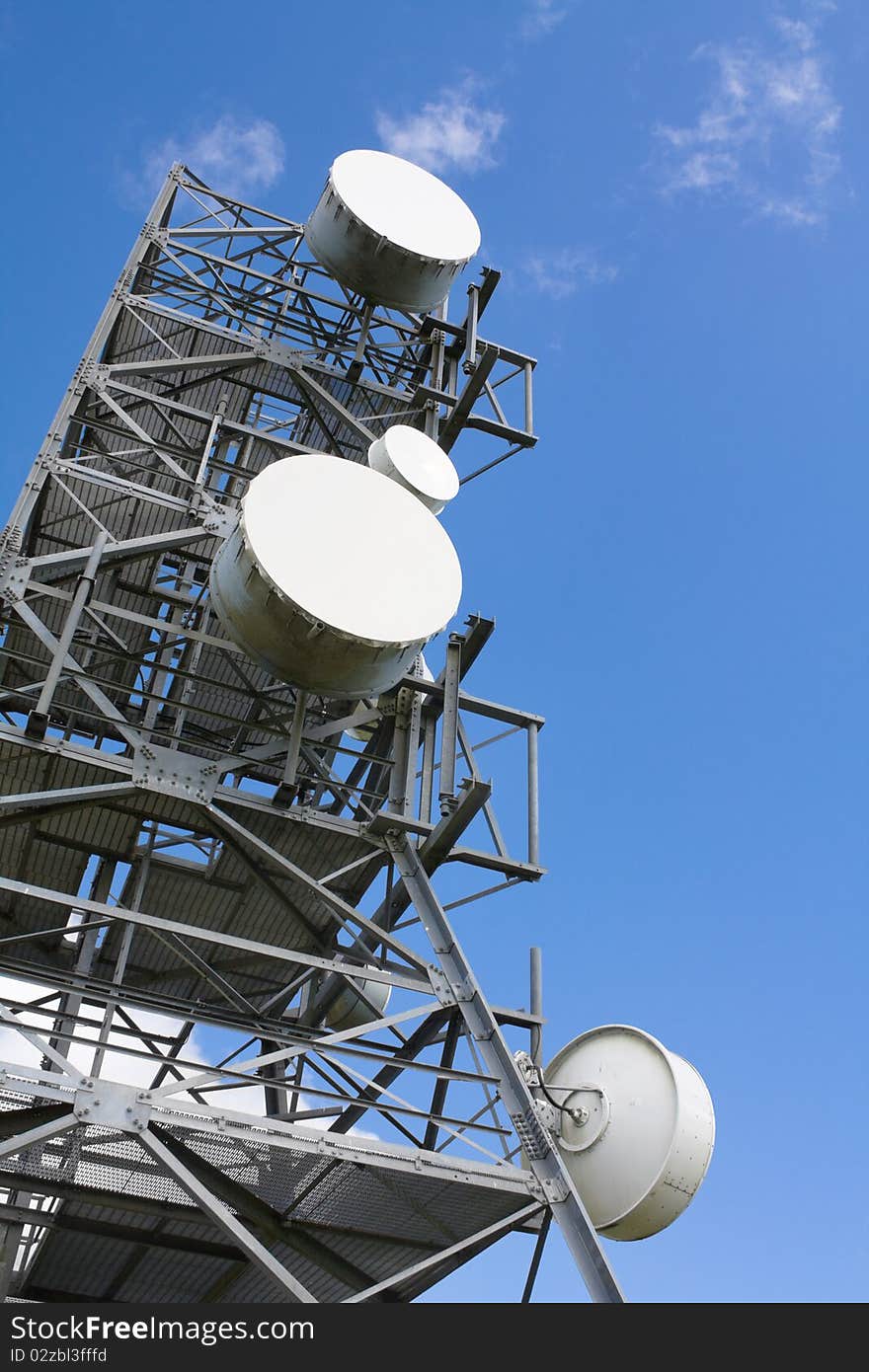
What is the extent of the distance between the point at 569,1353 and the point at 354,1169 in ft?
11.7

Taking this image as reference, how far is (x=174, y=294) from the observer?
21.5 m

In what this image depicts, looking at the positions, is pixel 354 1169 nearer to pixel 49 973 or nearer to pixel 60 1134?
pixel 60 1134

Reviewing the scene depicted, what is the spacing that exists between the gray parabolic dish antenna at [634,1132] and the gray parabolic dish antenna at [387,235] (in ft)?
45.2

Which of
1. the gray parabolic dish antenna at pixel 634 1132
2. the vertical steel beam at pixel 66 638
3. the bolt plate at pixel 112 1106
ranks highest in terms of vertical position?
the vertical steel beam at pixel 66 638

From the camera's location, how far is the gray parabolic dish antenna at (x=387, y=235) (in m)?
21.3

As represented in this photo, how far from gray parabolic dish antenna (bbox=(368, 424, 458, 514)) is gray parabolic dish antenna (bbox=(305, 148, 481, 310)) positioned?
17.3ft

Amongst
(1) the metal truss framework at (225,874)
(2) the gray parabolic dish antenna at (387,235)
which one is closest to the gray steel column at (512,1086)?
(1) the metal truss framework at (225,874)

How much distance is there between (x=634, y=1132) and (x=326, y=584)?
21.5 ft

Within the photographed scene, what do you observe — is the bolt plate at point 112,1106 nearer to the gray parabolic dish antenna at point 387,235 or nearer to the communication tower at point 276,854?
the communication tower at point 276,854

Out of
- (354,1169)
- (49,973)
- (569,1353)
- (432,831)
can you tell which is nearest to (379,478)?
(432,831)

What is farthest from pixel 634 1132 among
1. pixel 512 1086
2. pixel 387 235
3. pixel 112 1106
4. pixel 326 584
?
pixel 387 235

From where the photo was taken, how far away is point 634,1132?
12.4 m

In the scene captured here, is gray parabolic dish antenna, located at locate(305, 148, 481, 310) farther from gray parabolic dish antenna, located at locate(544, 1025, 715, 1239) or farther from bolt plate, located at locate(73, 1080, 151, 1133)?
bolt plate, located at locate(73, 1080, 151, 1133)

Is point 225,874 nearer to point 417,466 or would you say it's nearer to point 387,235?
point 417,466
